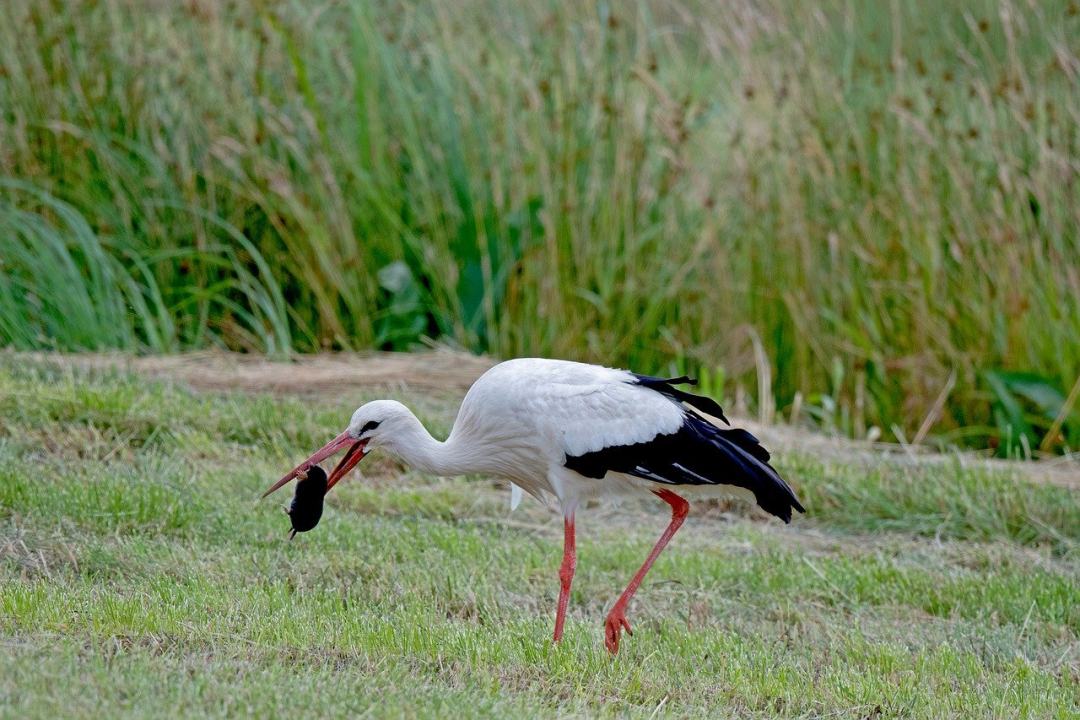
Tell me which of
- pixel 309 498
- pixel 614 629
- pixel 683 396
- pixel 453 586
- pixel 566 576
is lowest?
pixel 453 586

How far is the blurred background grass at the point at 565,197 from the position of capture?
809 centimetres

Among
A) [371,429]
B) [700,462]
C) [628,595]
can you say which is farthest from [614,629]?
[371,429]

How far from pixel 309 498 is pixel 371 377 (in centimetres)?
305

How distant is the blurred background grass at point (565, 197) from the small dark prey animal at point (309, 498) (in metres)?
3.54

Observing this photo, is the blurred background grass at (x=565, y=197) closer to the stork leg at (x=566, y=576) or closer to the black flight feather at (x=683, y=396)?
the black flight feather at (x=683, y=396)

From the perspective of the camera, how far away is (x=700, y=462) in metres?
4.66

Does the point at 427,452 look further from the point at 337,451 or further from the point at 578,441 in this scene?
the point at 578,441

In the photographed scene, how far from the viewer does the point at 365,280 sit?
8.66 metres

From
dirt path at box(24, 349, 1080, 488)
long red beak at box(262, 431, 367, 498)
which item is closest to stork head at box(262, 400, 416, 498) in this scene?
long red beak at box(262, 431, 367, 498)

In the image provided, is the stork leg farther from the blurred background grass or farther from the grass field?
the blurred background grass

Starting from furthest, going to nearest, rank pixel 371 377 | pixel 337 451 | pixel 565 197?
pixel 565 197, pixel 371 377, pixel 337 451

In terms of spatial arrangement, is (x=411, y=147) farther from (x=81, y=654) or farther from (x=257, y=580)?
(x=81, y=654)

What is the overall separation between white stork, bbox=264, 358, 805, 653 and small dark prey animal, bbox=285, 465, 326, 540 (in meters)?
0.05

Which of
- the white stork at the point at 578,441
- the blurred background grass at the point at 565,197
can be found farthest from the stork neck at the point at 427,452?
the blurred background grass at the point at 565,197
